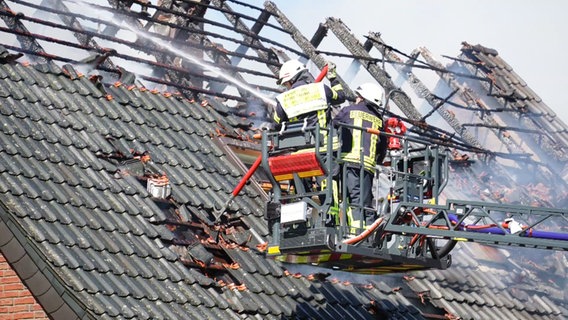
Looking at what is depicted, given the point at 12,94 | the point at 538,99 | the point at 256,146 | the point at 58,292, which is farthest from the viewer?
the point at 538,99

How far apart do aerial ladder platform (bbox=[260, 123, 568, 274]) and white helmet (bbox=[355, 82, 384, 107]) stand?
0.42 metres

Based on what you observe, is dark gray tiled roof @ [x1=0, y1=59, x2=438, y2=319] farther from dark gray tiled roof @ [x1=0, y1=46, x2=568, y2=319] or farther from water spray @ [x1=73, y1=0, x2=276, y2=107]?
water spray @ [x1=73, y1=0, x2=276, y2=107]

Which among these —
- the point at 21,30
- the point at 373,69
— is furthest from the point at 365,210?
the point at 373,69

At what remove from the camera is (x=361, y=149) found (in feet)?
43.3

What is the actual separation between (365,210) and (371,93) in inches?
47.6

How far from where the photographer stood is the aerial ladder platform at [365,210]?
12.6 m

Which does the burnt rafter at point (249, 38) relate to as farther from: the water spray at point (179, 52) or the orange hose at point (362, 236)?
the orange hose at point (362, 236)

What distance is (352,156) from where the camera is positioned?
13.3 meters

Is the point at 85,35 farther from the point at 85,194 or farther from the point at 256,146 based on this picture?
the point at 85,194

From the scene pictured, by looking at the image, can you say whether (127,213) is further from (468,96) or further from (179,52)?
(468,96)

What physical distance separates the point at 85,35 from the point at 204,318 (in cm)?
601

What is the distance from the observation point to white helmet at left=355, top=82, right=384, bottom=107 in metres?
13.6

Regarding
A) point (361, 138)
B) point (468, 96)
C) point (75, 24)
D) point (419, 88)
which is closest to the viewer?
point (361, 138)

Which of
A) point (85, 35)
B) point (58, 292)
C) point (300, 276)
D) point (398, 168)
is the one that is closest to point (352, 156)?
point (398, 168)
